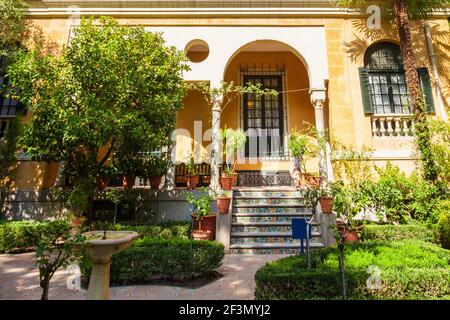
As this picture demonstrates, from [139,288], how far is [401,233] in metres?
6.37

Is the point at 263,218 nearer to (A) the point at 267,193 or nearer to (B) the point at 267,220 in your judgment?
(B) the point at 267,220

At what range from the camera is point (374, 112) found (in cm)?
942

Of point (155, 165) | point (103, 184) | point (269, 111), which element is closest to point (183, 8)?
point (269, 111)

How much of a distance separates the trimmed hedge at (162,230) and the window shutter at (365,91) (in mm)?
7244

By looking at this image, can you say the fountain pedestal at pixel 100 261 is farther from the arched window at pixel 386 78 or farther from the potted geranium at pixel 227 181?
the arched window at pixel 386 78

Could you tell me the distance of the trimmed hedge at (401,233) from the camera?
6668 millimetres

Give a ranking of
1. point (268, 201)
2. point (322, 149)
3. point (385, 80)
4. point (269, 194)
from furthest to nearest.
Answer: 1. point (385, 80)
2. point (322, 149)
3. point (269, 194)
4. point (268, 201)

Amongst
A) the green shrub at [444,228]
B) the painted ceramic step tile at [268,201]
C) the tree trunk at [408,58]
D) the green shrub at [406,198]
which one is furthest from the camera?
the painted ceramic step tile at [268,201]


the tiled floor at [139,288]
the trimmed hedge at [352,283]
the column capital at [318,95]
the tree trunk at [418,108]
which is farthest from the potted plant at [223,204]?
the tree trunk at [418,108]

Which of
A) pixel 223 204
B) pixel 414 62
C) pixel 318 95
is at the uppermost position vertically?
pixel 414 62

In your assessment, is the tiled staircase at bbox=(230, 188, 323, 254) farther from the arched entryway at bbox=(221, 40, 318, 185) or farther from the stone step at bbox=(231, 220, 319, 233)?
the arched entryway at bbox=(221, 40, 318, 185)

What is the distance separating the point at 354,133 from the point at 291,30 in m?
4.46

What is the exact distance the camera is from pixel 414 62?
322 inches
